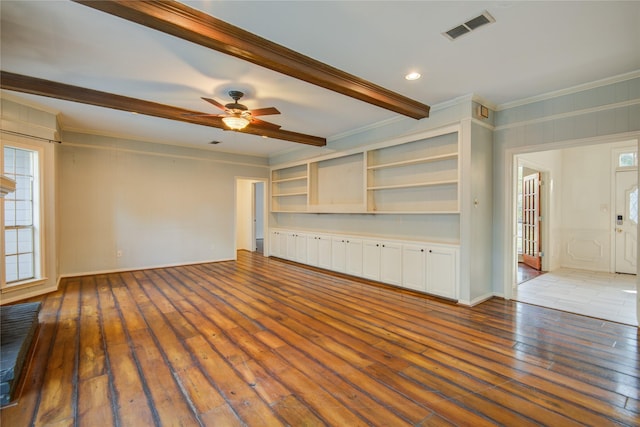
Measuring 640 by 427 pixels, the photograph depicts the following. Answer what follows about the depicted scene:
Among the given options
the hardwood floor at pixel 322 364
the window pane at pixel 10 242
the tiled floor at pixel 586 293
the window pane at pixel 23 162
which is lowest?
the hardwood floor at pixel 322 364

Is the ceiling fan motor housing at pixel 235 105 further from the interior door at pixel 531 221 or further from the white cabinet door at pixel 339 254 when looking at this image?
the interior door at pixel 531 221

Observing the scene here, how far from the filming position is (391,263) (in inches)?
196

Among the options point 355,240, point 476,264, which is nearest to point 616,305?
point 476,264

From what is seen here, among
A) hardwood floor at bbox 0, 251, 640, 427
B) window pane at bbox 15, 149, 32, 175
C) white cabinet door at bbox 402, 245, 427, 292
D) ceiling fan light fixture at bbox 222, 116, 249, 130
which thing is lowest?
hardwood floor at bbox 0, 251, 640, 427

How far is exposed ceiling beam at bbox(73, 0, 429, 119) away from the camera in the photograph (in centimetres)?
205

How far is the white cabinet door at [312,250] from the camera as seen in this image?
6.59 m

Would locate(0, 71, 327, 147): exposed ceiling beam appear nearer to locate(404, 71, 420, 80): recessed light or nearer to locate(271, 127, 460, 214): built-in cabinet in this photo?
locate(271, 127, 460, 214): built-in cabinet

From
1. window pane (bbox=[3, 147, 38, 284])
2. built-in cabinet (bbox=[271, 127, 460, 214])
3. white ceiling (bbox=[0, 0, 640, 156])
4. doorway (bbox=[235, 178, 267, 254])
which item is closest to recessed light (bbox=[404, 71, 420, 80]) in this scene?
white ceiling (bbox=[0, 0, 640, 156])

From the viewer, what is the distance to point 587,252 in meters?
6.37

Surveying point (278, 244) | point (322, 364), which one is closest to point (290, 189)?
point (278, 244)

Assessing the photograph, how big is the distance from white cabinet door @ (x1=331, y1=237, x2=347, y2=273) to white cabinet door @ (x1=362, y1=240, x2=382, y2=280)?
506 mm

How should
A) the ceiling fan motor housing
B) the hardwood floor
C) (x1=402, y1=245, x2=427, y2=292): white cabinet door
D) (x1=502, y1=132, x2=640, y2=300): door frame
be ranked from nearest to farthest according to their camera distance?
the hardwood floor → the ceiling fan motor housing → (x1=502, y1=132, x2=640, y2=300): door frame → (x1=402, y1=245, x2=427, y2=292): white cabinet door

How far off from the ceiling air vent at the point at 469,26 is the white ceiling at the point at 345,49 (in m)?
0.06

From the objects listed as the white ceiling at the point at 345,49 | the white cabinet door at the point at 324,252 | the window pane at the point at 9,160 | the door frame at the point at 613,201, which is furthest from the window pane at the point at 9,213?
the door frame at the point at 613,201
